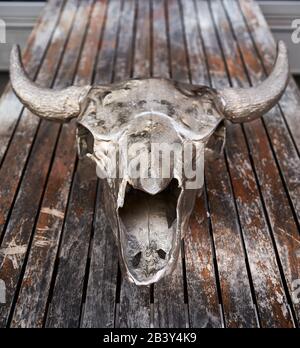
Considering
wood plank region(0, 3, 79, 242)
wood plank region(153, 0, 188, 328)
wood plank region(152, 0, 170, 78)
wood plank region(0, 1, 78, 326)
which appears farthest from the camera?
wood plank region(152, 0, 170, 78)

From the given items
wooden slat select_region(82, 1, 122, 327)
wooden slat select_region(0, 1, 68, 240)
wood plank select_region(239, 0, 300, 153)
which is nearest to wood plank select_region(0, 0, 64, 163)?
wooden slat select_region(0, 1, 68, 240)

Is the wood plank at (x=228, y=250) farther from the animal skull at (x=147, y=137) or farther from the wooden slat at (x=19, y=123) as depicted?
the wooden slat at (x=19, y=123)

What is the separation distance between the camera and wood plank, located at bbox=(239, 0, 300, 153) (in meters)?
2.55

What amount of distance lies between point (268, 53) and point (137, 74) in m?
0.93

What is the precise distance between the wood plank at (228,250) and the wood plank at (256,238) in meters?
A: 0.03

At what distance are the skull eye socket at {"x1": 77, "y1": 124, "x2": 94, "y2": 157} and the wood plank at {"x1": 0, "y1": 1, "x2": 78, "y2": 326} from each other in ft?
1.14

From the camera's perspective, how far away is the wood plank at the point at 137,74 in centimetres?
160

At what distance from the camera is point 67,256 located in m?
1.82

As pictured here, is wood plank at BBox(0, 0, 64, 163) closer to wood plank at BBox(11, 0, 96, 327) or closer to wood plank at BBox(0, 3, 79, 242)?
wood plank at BBox(0, 3, 79, 242)

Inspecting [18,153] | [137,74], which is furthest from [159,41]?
[18,153]

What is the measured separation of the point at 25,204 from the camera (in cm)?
206

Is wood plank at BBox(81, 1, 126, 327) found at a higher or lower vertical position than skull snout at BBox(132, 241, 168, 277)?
lower

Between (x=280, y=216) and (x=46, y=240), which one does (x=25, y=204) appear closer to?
(x=46, y=240)
